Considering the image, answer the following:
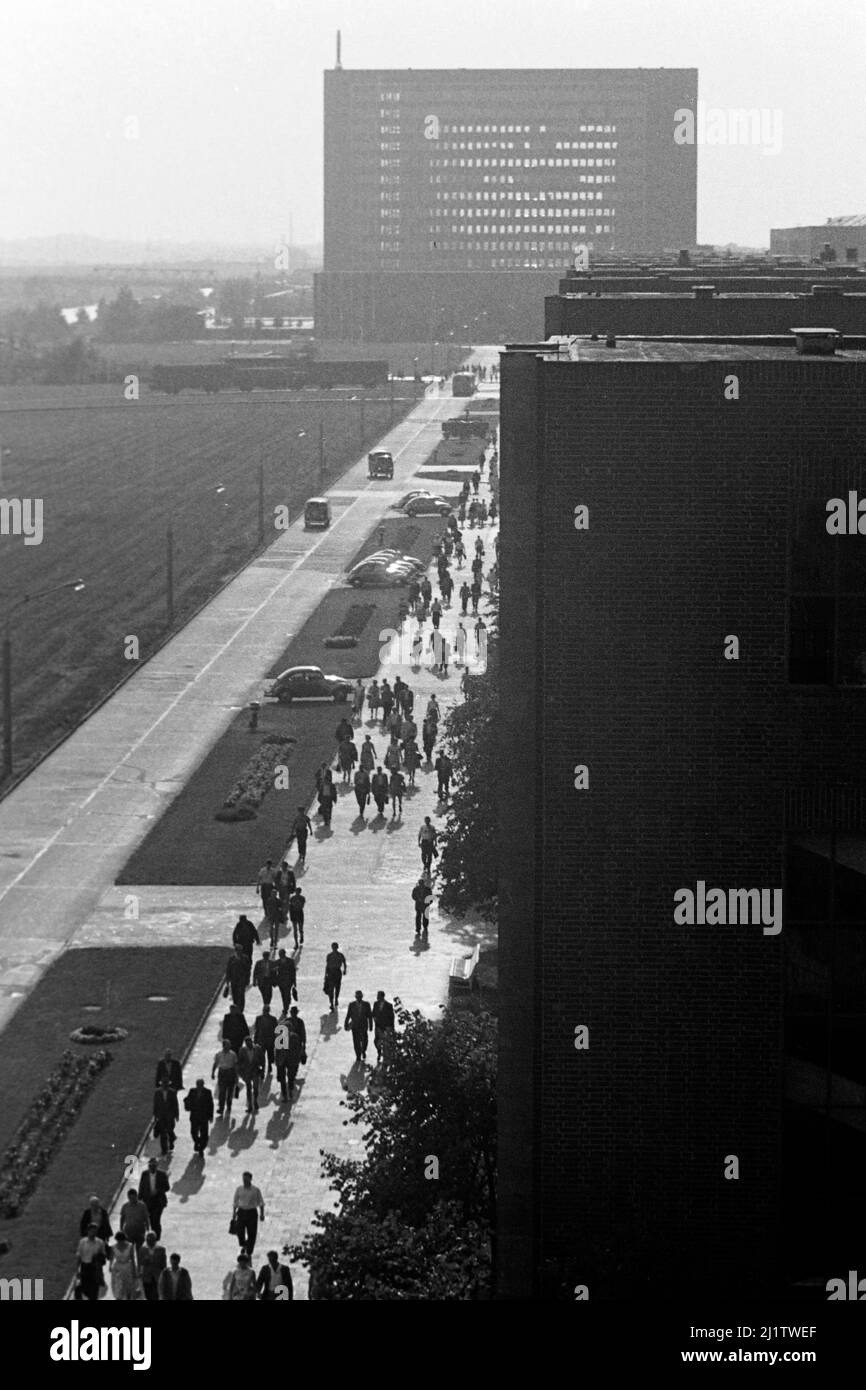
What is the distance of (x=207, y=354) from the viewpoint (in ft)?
634

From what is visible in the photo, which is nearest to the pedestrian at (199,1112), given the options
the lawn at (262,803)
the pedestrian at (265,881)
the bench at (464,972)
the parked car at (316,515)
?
the bench at (464,972)

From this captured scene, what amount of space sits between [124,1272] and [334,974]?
10509mm

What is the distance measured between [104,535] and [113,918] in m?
54.6

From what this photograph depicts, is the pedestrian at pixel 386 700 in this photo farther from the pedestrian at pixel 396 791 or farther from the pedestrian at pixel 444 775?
the pedestrian at pixel 444 775

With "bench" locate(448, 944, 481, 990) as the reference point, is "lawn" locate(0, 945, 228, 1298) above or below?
below

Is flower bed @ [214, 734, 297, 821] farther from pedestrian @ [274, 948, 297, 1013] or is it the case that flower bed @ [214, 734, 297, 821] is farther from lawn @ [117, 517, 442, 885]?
pedestrian @ [274, 948, 297, 1013]

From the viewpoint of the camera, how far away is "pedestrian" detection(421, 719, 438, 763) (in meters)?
50.8

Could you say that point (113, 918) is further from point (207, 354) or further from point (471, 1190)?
point (207, 354)

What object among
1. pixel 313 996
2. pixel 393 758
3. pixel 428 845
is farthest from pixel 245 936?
pixel 393 758

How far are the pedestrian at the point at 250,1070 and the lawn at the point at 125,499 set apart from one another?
22.0m

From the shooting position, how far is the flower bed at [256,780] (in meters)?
46.1

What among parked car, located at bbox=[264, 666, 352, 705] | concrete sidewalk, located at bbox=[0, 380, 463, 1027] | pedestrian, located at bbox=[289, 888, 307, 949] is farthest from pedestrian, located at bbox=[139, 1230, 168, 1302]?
parked car, located at bbox=[264, 666, 352, 705]

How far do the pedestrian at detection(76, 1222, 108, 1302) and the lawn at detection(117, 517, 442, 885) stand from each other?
17.4m
